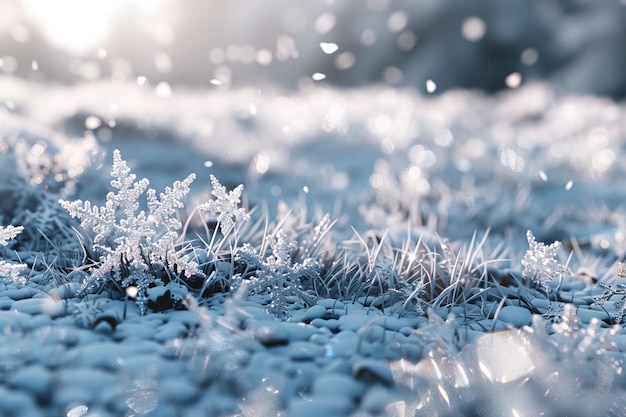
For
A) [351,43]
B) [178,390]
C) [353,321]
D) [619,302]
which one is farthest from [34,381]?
[351,43]

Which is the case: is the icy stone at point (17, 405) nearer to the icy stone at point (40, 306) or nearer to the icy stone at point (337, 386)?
the icy stone at point (40, 306)

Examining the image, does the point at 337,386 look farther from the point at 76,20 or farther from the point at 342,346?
the point at 76,20

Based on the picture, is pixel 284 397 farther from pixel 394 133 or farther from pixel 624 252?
pixel 394 133

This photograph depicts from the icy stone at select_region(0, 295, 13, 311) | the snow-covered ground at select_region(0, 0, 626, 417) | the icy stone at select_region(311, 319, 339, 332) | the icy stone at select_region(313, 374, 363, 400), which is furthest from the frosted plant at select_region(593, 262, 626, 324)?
the icy stone at select_region(0, 295, 13, 311)

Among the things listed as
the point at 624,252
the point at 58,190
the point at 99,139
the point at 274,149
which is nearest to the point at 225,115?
the point at 274,149

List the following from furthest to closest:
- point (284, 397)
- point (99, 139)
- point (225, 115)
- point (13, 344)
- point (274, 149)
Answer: point (225, 115), point (274, 149), point (99, 139), point (13, 344), point (284, 397)

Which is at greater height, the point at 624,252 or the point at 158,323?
the point at 158,323

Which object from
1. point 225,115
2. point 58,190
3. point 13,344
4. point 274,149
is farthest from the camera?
point 225,115
